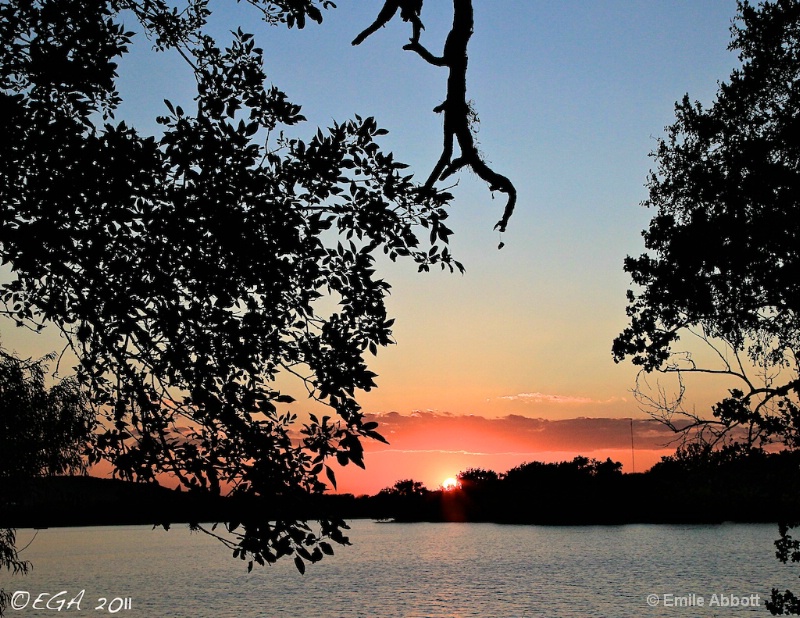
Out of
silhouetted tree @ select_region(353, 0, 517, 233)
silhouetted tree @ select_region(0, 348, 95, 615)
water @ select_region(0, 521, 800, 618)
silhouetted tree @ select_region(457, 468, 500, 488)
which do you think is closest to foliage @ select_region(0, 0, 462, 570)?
silhouetted tree @ select_region(353, 0, 517, 233)

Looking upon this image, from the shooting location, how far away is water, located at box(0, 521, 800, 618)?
67.9m

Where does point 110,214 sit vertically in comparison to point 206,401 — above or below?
above

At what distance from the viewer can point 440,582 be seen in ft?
301

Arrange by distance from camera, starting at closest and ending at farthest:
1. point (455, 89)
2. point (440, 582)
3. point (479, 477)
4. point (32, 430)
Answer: point (455, 89) → point (32, 430) → point (440, 582) → point (479, 477)

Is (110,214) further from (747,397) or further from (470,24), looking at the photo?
(747,397)

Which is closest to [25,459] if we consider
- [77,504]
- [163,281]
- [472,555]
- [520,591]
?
[77,504]

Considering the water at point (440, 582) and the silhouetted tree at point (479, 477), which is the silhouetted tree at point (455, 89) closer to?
the water at point (440, 582)

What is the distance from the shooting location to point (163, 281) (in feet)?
22.0

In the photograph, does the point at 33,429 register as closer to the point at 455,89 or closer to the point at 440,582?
the point at 455,89

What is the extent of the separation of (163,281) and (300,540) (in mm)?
2487

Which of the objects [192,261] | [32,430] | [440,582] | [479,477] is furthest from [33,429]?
[479,477]

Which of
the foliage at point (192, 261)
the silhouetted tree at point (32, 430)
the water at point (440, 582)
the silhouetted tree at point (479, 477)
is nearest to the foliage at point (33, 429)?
the silhouetted tree at point (32, 430)

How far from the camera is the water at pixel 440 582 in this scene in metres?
67.9

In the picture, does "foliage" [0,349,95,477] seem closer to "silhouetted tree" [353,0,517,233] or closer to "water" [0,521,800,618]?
"silhouetted tree" [353,0,517,233]
